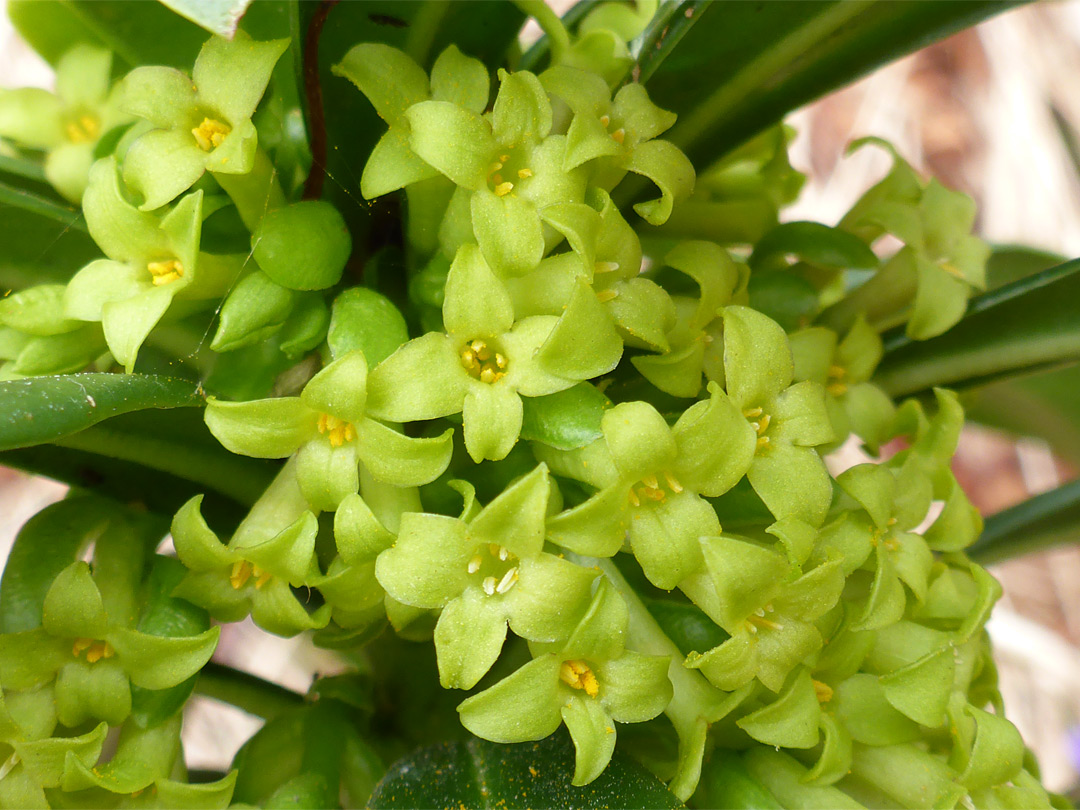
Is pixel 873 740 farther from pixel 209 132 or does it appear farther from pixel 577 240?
pixel 209 132

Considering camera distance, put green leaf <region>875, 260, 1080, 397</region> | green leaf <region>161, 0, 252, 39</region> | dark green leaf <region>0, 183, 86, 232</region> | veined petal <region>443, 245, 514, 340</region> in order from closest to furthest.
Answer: green leaf <region>161, 0, 252, 39</region>, veined petal <region>443, 245, 514, 340</region>, dark green leaf <region>0, 183, 86, 232</region>, green leaf <region>875, 260, 1080, 397</region>

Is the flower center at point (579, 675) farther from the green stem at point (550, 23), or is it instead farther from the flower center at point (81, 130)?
the flower center at point (81, 130)

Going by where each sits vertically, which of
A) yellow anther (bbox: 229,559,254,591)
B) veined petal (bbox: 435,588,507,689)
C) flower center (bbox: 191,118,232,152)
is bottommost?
yellow anther (bbox: 229,559,254,591)

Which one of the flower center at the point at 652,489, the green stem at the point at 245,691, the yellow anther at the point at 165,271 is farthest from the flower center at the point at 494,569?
the green stem at the point at 245,691

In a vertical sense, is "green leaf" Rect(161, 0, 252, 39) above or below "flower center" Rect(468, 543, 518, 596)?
above

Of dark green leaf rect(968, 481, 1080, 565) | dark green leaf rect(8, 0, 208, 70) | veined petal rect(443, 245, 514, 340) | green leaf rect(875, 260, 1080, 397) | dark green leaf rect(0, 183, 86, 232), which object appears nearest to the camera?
veined petal rect(443, 245, 514, 340)

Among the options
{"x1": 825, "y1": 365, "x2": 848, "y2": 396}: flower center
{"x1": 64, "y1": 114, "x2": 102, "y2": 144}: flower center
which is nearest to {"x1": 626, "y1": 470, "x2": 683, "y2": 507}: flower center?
{"x1": 825, "y1": 365, "x2": 848, "y2": 396}: flower center

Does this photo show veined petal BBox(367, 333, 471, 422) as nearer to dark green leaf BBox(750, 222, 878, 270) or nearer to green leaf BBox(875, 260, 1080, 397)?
dark green leaf BBox(750, 222, 878, 270)
